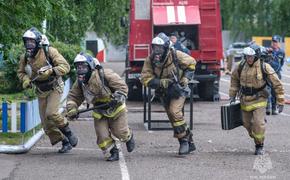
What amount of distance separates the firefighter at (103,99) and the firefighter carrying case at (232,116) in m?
1.62

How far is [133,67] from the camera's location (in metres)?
19.7

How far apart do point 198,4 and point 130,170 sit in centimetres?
1029

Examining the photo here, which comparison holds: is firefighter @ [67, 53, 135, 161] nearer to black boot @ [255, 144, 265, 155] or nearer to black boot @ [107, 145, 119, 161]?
black boot @ [107, 145, 119, 161]

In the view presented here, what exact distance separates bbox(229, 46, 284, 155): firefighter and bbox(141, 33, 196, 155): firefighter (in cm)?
81

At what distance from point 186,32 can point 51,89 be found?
950cm

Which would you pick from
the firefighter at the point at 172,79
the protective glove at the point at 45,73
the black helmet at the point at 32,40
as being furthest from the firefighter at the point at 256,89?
the black helmet at the point at 32,40

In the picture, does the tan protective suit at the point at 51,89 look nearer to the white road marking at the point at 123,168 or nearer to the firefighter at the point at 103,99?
the firefighter at the point at 103,99

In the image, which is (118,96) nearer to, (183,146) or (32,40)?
(183,146)

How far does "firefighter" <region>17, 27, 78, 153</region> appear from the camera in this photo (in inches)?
423

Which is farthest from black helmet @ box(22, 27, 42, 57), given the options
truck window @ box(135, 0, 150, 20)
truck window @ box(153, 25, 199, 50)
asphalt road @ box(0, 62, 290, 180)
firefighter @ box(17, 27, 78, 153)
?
truck window @ box(153, 25, 199, 50)

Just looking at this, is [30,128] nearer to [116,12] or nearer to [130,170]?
[130,170]

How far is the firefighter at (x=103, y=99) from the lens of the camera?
10.3 m

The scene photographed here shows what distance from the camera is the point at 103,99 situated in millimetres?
10453

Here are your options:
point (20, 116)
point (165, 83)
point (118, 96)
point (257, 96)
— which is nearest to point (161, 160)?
point (118, 96)
